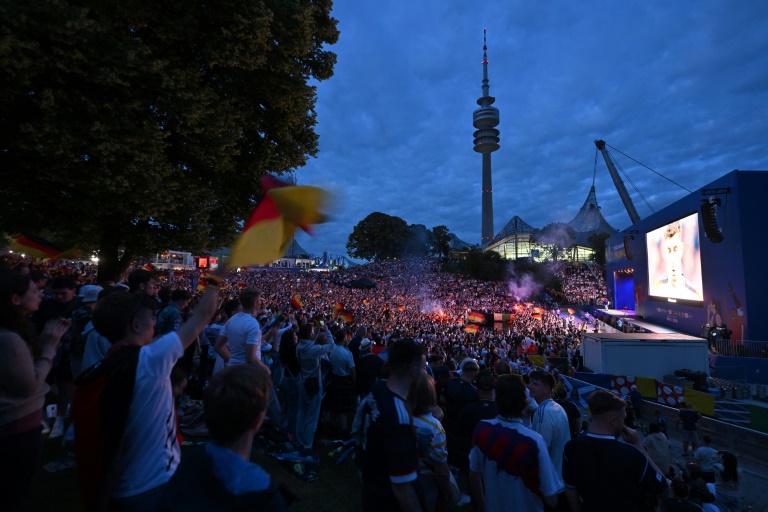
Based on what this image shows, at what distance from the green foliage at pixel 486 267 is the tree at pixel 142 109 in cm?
3972

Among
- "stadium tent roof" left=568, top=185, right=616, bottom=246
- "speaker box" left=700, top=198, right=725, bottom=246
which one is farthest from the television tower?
"speaker box" left=700, top=198, right=725, bottom=246

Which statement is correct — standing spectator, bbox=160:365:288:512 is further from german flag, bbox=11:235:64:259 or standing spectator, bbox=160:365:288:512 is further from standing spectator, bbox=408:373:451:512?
german flag, bbox=11:235:64:259

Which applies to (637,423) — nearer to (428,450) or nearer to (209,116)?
(428,450)

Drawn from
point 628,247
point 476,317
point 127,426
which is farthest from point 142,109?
point 628,247

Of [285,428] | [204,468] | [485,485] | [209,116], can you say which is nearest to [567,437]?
[485,485]

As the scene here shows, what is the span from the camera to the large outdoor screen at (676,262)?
732 inches

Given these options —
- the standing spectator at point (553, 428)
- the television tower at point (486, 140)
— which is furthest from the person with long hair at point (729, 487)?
the television tower at point (486, 140)

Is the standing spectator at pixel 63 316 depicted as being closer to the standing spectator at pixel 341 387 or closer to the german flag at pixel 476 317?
the standing spectator at pixel 341 387

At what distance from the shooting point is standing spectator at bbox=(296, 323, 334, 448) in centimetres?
514

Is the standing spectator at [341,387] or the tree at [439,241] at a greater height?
the tree at [439,241]

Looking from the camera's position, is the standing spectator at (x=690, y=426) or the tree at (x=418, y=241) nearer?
the standing spectator at (x=690, y=426)

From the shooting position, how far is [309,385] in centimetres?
512

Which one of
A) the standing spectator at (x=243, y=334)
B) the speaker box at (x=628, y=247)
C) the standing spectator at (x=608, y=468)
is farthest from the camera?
the speaker box at (x=628, y=247)

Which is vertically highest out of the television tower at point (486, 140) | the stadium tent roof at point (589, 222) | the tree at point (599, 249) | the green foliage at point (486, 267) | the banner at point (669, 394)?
the television tower at point (486, 140)
